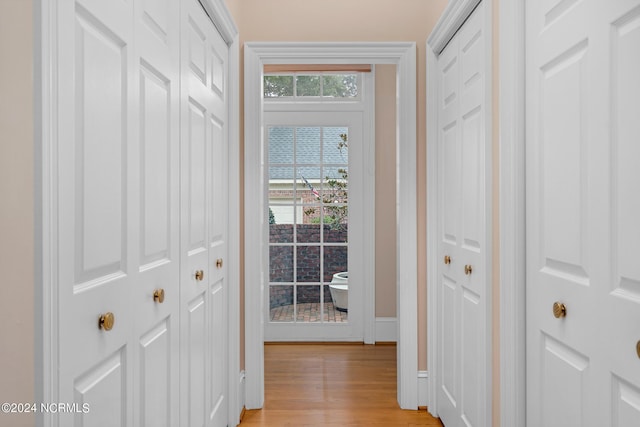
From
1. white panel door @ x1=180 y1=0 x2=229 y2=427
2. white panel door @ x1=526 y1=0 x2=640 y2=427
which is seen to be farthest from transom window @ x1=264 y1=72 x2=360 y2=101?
white panel door @ x1=526 y1=0 x2=640 y2=427

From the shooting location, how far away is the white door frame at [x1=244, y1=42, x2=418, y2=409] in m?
2.53

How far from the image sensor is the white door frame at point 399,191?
8.31ft

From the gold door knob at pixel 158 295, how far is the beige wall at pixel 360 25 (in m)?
1.62

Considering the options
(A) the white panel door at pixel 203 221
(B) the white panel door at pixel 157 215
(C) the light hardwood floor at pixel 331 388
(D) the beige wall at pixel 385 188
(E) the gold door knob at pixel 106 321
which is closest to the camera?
(E) the gold door knob at pixel 106 321

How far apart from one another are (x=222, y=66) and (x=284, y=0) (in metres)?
0.67

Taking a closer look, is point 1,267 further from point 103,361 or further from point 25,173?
point 103,361

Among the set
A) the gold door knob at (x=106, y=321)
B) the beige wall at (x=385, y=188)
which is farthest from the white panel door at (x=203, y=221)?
the beige wall at (x=385, y=188)

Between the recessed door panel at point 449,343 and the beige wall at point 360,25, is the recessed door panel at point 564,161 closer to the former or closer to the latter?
the recessed door panel at point 449,343

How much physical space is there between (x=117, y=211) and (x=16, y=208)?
37cm

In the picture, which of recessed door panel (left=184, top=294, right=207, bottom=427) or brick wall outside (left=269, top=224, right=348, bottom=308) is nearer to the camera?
recessed door panel (left=184, top=294, right=207, bottom=427)

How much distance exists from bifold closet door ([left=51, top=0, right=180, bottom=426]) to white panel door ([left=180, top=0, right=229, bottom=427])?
10 centimetres

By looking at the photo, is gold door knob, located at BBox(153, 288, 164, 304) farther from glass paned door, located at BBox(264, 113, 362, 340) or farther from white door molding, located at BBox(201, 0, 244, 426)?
glass paned door, located at BBox(264, 113, 362, 340)

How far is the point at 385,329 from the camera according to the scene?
378cm

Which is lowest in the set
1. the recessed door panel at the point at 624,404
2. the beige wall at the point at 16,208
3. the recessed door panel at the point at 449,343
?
the recessed door panel at the point at 449,343
